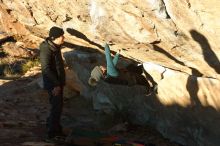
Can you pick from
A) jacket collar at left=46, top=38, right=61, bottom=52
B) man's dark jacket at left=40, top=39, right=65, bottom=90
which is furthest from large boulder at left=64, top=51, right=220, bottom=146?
jacket collar at left=46, top=38, right=61, bottom=52

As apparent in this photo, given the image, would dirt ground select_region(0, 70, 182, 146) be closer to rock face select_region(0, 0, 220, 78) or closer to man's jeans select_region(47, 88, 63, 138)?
man's jeans select_region(47, 88, 63, 138)

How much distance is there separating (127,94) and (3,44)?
10.8 m

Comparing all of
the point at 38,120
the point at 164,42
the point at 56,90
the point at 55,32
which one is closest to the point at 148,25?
the point at 164,42

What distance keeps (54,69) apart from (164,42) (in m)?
2.23

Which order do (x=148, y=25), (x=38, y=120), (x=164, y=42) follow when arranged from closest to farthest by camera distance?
(x=148, y=25)
(x=164, y=42)
(x=38, y=120)

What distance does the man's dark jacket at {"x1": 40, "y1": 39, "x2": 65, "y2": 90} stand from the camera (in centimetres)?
868

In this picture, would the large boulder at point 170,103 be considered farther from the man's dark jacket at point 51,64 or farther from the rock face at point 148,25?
the man's dark jacket at point 51,64

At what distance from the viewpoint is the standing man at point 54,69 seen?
867cm

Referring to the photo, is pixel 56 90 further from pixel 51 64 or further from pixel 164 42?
pixel 164 42

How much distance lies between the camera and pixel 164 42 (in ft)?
30.7

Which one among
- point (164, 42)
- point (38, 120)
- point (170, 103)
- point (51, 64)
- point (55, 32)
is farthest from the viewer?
point (38, 120)

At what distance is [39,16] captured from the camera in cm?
1085

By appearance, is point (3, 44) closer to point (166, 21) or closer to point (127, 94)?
point (127, 94)

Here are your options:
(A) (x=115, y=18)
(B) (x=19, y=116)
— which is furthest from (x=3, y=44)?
(A) (x=115, y=18)
